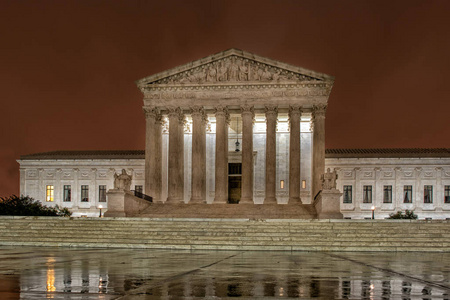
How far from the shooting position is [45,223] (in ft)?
103

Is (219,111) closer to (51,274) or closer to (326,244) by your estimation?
(326,244)

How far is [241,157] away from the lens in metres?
52.8

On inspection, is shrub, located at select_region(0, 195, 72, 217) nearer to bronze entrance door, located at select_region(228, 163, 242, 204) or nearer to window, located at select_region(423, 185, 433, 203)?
bronze entrance door, located at select_region(228, 163, 242, 204)

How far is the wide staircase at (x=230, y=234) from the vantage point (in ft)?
85.2

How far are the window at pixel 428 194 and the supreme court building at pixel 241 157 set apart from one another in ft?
0.21

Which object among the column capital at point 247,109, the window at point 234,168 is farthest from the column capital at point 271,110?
the window at point 234,168

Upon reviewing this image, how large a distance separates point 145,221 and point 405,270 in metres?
19.2

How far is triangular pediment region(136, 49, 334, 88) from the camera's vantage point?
151 ft

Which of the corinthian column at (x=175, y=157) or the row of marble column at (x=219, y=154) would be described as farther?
the corinthian column at (x=175, y=157)

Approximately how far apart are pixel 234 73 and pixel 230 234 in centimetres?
2218

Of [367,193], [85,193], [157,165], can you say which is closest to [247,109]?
[157,165]

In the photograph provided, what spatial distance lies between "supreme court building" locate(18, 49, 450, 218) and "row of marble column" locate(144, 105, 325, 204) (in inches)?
3.6

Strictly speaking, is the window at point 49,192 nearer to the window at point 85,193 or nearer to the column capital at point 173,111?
Result: the window at point 85,193

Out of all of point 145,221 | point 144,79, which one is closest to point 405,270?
point 145,221
